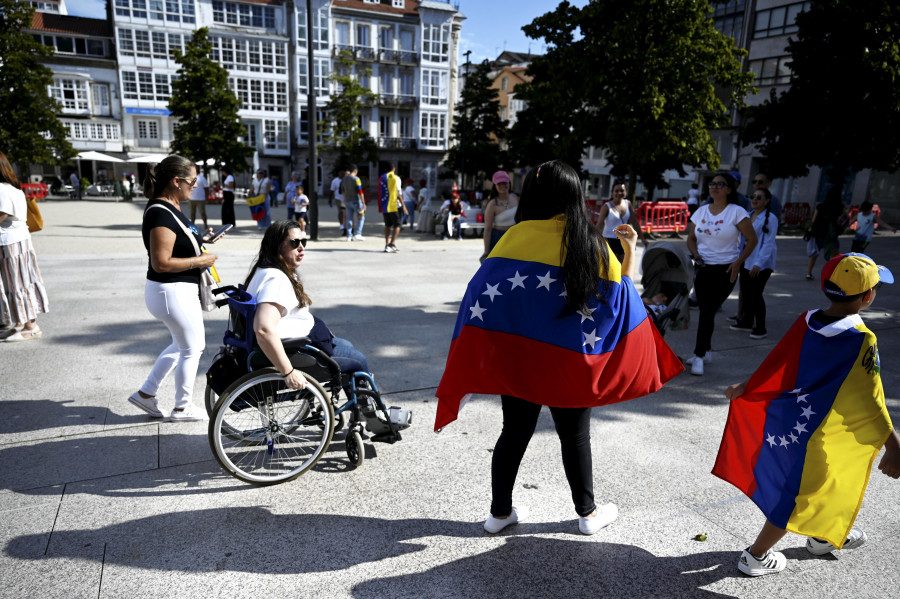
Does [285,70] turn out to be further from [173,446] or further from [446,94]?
[173,446]

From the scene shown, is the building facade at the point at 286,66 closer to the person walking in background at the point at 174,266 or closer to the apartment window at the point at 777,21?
the apartment window at the point at 777,21

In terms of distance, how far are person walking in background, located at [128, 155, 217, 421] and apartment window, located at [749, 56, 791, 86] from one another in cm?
3499

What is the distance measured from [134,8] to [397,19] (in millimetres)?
20120

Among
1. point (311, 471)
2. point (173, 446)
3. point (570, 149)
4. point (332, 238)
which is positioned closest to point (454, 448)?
point (311, 471)

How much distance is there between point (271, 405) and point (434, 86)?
5144 cm

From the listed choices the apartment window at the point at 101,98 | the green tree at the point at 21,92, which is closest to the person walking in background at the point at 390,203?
the green tree at the point at 21,92

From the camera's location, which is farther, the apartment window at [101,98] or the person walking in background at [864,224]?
Result: the apartment window at [101,98]

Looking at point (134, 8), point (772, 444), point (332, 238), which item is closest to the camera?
point (772, 444)

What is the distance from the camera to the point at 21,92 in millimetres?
29469

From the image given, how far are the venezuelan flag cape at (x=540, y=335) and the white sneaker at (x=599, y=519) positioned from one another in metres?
0.79

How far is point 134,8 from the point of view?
43.7 meters

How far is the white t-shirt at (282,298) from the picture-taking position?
3266mm

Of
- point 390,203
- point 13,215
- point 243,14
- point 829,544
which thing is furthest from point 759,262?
point 243,14

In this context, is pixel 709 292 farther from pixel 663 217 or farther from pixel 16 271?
pixel 663 217
